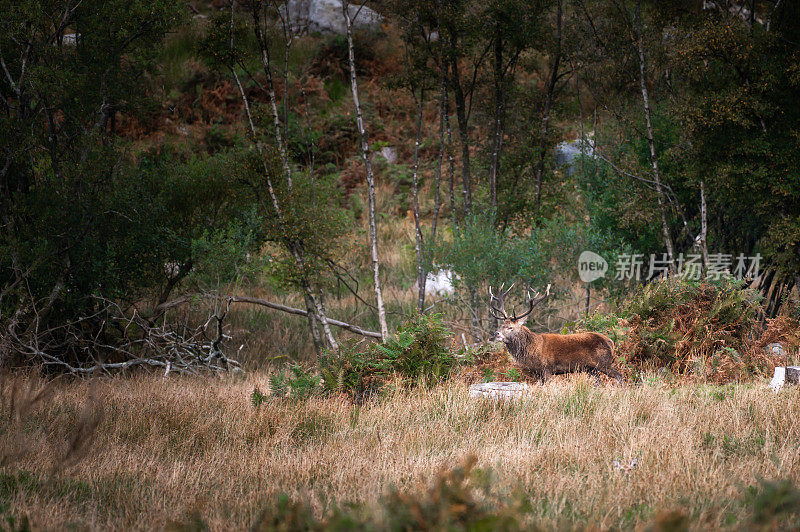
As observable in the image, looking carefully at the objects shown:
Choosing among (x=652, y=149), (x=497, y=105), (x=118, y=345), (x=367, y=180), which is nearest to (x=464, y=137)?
(x=497, y=105)

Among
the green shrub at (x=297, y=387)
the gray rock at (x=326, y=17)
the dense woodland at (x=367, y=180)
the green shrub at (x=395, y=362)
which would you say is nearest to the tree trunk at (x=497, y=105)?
the dense woodland at (x=367, y=180)

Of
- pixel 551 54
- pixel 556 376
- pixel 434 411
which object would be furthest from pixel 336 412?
pixel 551 54

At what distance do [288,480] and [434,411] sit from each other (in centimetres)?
207

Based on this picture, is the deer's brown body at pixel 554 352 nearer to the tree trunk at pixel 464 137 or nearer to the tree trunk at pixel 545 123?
the tree trunk at pixel 464 137

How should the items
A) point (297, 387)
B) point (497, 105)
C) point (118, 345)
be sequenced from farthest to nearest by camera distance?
point (497, 105)
point (118, 345)
point (297, 387)

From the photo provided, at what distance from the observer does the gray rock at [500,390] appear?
283 inches

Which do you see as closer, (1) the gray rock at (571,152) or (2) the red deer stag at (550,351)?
(2) the red deer stag at (550,351)

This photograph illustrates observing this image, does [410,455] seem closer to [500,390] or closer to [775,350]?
[500,390]

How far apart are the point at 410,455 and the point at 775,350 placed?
249 inches

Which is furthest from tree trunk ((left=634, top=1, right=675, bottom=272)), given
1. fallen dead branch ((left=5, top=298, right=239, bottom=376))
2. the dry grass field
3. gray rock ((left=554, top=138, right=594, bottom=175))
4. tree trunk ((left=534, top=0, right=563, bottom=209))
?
fallen dead branch ((left=5, top=298, right=239, bottom=376))

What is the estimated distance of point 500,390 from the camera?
7410 mm

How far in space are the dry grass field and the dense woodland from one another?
2.20 m

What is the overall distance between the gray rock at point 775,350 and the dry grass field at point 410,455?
1.67m

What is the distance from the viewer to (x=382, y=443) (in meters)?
5.97
